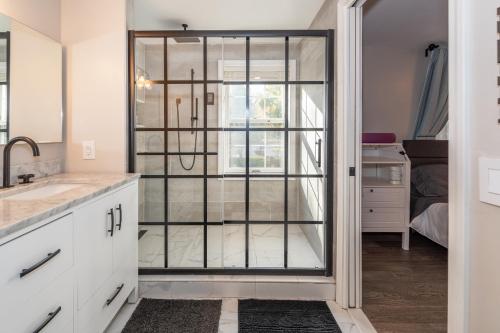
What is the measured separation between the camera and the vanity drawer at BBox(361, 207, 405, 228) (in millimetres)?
3316

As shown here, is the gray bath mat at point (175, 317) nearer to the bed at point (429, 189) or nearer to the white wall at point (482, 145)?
the white wall at point (482, 145)

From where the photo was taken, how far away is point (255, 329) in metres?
1.87

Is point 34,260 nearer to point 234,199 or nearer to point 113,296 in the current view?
point 113,296

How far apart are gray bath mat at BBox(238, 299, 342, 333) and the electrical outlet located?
1542 mm

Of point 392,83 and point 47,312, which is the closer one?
point 47,312

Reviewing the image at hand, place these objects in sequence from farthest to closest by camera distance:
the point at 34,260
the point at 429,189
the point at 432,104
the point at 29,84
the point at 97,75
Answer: the point at 432,104 < the point at 429,189 < the point at 97,75 < the point at 29,84 < the point at 34,260

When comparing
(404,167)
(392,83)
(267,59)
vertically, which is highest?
(392,83)

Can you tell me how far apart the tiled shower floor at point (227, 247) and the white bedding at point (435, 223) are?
1482mm

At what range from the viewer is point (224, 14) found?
9.20 ft

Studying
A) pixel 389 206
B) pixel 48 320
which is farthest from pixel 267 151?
pixel 389 206

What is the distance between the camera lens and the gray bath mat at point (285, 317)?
188 centimetres

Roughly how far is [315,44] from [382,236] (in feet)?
8.23

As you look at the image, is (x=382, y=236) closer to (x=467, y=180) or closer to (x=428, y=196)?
(x=428, y=196)

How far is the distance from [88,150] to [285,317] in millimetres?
1841
